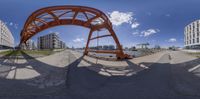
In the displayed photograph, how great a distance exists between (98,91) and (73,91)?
3.32 ft

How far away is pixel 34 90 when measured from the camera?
235 inches

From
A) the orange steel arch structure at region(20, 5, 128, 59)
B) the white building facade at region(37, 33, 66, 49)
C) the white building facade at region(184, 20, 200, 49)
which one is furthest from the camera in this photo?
the white building facade at region(37, 33, 66, 49)

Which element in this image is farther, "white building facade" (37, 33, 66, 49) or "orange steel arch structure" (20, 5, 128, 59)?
"white building facade" (37, 33, 66, 49)

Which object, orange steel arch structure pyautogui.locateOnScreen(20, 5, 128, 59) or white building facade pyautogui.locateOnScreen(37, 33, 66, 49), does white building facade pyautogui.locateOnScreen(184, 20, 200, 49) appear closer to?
orange steel arch structure pyautogui.locateOnScreen(20, 5, 128, 59)

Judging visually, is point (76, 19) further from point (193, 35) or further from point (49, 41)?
point (49, 41)

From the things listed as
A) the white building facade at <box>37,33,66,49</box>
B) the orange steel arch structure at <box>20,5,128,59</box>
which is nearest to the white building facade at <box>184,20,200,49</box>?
the orange steel arch structure at <box>20,5,128,59</box>

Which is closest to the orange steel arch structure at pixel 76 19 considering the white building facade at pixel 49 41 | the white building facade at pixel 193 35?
the white building facade at pixel 193 35

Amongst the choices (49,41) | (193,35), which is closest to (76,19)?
(193,35)

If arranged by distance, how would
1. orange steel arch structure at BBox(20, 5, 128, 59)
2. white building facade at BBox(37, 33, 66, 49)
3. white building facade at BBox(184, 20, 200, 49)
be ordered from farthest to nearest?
white building facade at BBox(37, 33, 66, 49) → white building facade at BBox(184, 20, 200, 49) → orange steel arch structure at BBox(20, 5, 128, 59)

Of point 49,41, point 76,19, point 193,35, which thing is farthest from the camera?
point 49,41

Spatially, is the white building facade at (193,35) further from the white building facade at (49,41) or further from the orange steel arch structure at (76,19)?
the white building facade at (49,41)

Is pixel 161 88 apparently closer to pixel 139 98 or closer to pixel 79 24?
pixel 139 98

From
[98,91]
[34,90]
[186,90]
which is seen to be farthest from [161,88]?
[34,90]

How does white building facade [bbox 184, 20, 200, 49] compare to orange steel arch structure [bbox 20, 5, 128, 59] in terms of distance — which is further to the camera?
white building facade [bbox 184, 20, 200, 49]
